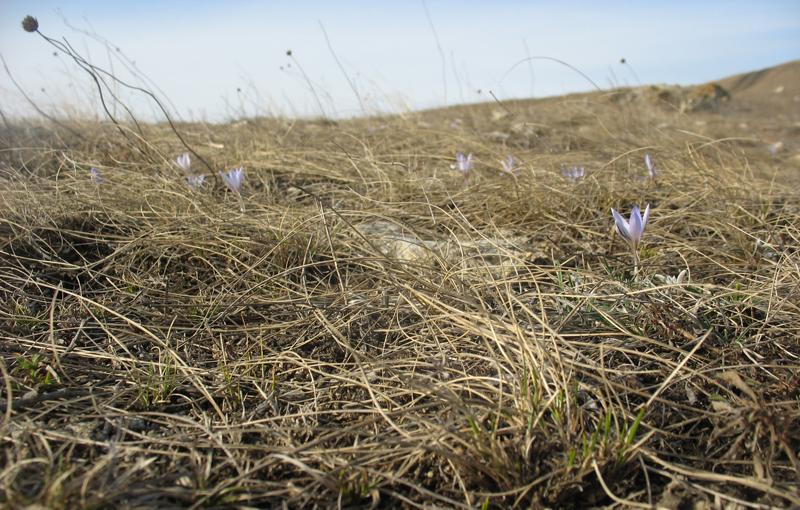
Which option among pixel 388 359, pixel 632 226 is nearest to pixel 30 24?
pixel 388 359

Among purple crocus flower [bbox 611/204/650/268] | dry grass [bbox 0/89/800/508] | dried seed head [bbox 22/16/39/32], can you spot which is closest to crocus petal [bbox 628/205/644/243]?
purple crocus flower [bbox 611/204/650/268]

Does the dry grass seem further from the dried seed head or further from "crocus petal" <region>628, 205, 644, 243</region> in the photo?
the dried seed head

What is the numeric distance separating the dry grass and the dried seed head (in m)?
0.71

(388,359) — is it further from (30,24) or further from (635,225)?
(30,24)

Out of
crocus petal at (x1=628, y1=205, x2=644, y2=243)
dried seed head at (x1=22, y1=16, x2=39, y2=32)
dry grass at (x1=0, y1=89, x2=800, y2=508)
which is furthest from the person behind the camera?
dried seed head at (x1=22, y1=16, x2=39, y2=32)

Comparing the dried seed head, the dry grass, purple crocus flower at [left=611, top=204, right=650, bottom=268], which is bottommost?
the dry grass

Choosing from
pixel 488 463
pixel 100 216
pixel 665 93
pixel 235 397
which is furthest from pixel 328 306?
pixel 665 93

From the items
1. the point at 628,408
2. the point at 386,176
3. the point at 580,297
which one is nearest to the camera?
the point at 628,408

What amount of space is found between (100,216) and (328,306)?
4.59ft

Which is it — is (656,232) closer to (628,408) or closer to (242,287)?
(628,408)

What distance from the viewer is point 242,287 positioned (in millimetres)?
2068

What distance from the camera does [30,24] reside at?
7.83 feet

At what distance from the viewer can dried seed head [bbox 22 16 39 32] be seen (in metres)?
2.38

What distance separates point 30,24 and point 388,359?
2.21 m
